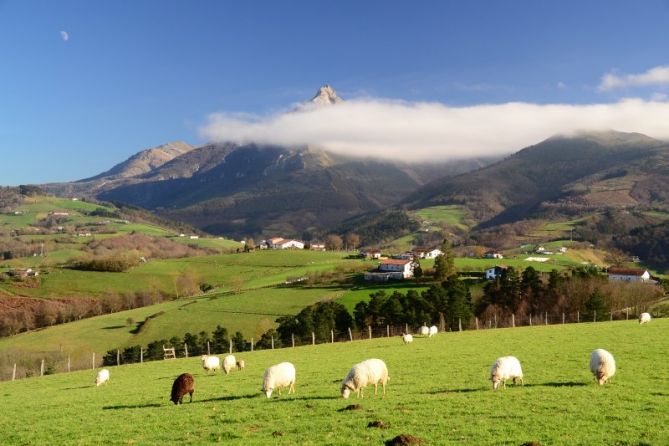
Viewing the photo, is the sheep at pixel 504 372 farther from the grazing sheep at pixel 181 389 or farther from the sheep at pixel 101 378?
the sheep at pixel 101 378

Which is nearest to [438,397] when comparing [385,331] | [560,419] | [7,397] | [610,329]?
[560,419]

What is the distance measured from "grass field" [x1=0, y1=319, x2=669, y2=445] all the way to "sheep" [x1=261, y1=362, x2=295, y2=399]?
0.74 metres

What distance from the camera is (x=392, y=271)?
473ft

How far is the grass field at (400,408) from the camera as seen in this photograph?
49.8 feet

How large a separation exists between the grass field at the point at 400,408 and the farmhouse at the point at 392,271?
4078 inches

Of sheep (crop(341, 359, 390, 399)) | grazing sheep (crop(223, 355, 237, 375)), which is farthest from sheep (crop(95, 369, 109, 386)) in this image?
sheep (crop(341, 359, 390, 399))

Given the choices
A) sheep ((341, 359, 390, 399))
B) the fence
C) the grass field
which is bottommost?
the fence

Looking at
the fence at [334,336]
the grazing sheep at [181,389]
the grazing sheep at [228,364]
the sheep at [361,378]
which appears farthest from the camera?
the fence at [334,336]

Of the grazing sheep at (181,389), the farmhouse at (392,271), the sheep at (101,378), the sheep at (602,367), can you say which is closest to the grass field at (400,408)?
the grazing sheep at (181,389)

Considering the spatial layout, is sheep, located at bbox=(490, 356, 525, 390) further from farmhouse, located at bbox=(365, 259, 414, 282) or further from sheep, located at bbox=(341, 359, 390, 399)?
farmhouse, located at bbox=(365, 259, 414, 282)

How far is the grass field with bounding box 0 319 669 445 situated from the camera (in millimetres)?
15188

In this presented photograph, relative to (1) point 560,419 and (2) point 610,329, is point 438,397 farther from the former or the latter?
(2) point 610,329

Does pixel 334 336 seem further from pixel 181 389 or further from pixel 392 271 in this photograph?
pixel 392 271

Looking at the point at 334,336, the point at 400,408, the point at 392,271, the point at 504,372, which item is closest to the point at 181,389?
the point at 400,408
